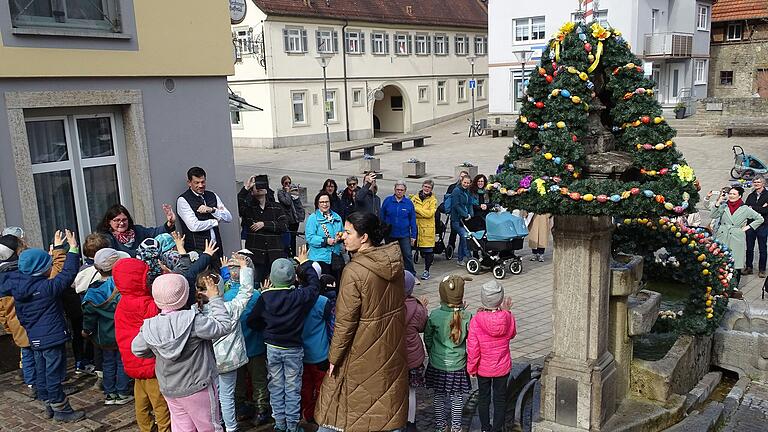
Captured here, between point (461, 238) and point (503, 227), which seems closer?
point (503, 227)

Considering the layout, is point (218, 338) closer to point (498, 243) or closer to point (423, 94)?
point (498, 243)

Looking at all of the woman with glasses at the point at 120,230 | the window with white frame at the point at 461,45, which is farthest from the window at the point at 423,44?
the woman with glasses at the point at 120,230

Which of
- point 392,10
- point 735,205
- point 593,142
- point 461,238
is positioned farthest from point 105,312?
point 392,10

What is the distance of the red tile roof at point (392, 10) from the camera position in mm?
34625

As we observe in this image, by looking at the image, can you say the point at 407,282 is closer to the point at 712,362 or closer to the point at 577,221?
the point at 577,221

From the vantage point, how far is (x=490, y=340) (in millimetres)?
5211

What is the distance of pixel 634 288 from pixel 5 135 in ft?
21.4

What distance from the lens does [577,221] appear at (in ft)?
16.9

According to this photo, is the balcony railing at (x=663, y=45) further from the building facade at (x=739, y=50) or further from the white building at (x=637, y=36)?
the building facade at (x=739, y=50)

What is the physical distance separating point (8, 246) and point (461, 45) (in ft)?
138

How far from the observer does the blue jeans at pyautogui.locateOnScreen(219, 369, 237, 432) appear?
213 inches

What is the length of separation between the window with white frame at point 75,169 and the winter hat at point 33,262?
213cm

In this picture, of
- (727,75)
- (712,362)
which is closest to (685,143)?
(727,75)

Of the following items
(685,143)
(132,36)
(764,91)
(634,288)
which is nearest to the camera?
(634,288)
